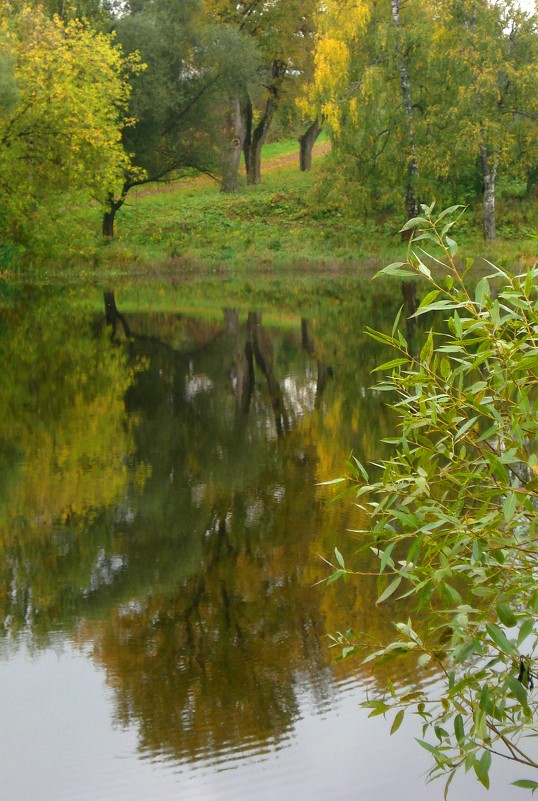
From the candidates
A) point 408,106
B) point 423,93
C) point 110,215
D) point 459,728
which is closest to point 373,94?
point 408,106

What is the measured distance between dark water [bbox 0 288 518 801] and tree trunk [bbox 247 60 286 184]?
31.6 m

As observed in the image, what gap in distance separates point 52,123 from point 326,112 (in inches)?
320

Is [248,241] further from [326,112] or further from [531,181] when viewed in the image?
[531,181]

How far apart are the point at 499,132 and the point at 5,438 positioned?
22673 mm

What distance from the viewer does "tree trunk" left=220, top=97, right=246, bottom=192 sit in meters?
39.5

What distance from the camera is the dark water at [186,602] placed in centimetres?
437

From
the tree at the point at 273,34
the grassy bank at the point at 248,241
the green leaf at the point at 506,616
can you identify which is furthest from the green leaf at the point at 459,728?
the tree at the point at 273,34

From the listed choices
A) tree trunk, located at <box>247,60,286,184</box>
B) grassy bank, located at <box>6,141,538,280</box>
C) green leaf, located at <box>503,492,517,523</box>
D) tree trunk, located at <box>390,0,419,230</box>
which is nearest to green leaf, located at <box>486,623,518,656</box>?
green leaf, located at <box>503,492,517,523</box>

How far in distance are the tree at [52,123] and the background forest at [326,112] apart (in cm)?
5

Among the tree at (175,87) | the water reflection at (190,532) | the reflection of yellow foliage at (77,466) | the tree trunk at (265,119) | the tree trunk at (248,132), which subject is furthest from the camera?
the tree trunk at (265,119)

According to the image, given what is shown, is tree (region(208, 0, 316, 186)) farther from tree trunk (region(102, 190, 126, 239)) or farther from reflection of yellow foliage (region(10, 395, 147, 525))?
reflection of yellow foliage (region(10, 395, 147, 525))

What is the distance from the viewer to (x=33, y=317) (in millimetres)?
22312

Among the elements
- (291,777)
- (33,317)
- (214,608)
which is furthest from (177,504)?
(33,317)

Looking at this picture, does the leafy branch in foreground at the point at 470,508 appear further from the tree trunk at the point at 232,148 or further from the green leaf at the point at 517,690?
the tree trunk at the point at 232,148
